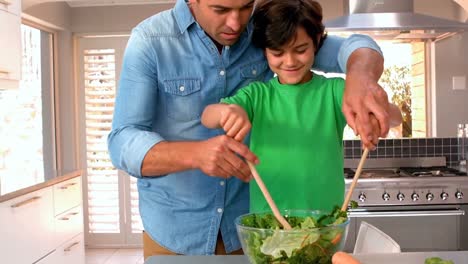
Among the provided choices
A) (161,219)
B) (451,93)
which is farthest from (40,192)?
(451,93)

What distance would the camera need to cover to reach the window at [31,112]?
146 inches

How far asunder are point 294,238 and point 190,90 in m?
0.55

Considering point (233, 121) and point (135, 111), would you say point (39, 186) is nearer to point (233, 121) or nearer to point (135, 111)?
point (135, 111)

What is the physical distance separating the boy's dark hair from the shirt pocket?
0.65ft

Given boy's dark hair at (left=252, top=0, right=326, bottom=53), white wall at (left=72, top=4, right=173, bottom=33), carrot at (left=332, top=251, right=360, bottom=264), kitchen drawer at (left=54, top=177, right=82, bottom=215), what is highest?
white wall at (left=72, top=4, right=173, bottom=33)

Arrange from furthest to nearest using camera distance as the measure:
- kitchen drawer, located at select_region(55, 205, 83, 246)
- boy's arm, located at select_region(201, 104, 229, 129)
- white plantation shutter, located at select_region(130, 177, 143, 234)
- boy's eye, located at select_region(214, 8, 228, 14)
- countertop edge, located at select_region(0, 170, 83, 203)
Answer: white plantation shutter, located at select_region(130, 177, 143, 234) < kitchen drawer, located at select_region(55, 205, 83, 246) < countertop edge, located at select_region(0, 170, 83, 203) < boy's eye, located at select_region(214, 8, 228, 14) < boy's arm, located at select_region(201, 104, 229, 129)

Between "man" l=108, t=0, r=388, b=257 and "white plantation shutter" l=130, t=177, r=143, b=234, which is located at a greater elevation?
"man" l=108, t=0, r=388, b=257

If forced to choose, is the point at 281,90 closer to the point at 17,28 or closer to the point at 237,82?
the point at 237,82

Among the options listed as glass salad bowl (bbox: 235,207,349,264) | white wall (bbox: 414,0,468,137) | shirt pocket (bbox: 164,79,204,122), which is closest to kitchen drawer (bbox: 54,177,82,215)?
shirt pocket (bbox: 164,79,204,122)

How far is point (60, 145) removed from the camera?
4402 millimetres

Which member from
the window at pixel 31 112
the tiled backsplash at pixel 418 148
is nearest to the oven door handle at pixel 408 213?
the tiled backsplash at pixel 418 148

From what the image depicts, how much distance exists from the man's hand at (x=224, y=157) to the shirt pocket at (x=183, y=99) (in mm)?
338

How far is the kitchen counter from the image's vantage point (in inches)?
41.4

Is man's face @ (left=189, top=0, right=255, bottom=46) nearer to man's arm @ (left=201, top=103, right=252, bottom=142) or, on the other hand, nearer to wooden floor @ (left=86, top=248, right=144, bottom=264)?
man's arm @ (left=201, top=103, right=252, bottom=142)
